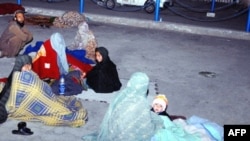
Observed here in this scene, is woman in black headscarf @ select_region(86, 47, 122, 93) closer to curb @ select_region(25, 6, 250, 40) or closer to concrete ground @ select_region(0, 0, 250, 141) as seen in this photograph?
concrete ground @ select_region(0, 0, 250, 141)

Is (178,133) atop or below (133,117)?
below

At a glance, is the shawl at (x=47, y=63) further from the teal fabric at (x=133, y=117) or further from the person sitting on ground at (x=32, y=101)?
the teal fabric at (x=133, y=117)

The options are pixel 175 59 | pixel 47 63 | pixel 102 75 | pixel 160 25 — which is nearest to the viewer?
pixel 102 75

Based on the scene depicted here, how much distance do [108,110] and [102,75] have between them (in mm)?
1830

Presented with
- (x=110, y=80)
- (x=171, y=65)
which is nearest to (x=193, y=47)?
(x=171, y=65)

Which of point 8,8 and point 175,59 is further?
point 8,8

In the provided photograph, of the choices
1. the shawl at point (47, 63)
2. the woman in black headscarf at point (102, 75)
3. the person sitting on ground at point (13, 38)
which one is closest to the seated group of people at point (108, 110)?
the woman in black headscarf at point (102, 75)

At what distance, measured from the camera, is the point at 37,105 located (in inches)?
186

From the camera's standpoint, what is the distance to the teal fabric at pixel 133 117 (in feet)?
13.0

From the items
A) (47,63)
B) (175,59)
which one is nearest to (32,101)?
(47,63)

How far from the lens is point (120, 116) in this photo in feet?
13.2

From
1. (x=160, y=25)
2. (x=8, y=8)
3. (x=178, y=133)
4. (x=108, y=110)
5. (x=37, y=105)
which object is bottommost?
(x=178, y=133)

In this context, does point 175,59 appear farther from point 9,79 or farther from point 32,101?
point 9,79

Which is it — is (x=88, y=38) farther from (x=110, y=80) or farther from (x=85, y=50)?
(x=110, y=80)
